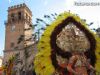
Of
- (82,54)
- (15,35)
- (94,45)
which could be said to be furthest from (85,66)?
(15,35)

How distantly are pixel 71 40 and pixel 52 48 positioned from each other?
1.63ft

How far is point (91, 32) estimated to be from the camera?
8.04 m

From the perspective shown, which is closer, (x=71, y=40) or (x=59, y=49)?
(x=59, y=49)

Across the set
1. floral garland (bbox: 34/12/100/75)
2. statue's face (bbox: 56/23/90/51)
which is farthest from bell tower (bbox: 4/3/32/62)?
statue's face (bbox: 56/23/90/51)

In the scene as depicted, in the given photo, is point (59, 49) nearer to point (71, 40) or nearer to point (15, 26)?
point (71, 40)

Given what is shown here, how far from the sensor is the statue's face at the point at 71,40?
775cm

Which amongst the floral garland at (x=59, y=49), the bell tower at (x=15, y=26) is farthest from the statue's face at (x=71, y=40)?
the bell tower at (x=15, y=26)

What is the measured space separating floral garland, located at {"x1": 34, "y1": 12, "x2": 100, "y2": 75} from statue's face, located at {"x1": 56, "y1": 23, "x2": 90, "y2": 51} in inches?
4.2

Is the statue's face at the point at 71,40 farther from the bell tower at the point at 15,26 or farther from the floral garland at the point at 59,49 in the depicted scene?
the bell tower at the point at 15,26

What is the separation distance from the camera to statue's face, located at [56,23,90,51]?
25.4 ft

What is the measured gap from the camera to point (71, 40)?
7.79m

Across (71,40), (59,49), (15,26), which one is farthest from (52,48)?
(15,26)

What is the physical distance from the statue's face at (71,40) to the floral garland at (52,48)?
0.11 metres

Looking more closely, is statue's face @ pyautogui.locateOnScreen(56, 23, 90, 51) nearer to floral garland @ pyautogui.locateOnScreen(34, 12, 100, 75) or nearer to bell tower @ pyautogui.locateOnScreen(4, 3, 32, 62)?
floral garland @ pyautogui.locateOnScreen(34, 12, 100, 75)
